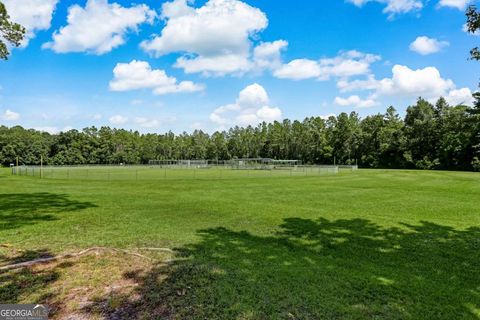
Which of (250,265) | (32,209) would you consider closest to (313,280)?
(250,265)

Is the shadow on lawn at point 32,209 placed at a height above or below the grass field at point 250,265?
above

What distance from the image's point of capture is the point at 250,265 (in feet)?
20.5

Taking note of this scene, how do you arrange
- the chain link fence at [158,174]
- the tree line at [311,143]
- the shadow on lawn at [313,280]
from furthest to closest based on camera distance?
the tree line at [311,143], the chain link fence at [158,174], the shadow on lawn at [313,280]

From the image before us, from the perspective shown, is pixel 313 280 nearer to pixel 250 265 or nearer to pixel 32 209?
pixel 250 265

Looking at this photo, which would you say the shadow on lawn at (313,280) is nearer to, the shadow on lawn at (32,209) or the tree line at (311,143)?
the shadow on lawn at (32,209)

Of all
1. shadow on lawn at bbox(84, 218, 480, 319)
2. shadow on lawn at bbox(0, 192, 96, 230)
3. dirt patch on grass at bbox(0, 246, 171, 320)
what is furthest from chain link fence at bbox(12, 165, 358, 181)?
shadow on lawn at bbox(84, 218, 480, 319)

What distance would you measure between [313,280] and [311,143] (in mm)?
88345

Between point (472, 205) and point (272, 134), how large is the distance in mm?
86649

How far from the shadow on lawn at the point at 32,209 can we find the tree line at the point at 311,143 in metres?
49.9

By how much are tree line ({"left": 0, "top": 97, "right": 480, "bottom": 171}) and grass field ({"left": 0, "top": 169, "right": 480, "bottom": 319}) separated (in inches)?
1815

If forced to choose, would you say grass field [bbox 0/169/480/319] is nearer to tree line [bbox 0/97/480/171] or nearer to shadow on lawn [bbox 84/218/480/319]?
shadow on lawn [bbox 84/218/480/319]

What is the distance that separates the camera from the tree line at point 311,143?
63094 mm

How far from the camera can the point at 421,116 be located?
229 feet

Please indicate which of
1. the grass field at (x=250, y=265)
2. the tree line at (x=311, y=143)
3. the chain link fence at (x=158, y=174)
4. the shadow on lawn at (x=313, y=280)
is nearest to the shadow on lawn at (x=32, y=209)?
the grass field at (x=250, y=265)
